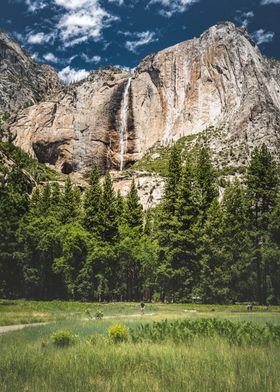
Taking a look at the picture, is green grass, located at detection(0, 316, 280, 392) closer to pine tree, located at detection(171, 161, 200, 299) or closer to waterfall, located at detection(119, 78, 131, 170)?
pine tree, located at detection(171, 161, 200, 299)

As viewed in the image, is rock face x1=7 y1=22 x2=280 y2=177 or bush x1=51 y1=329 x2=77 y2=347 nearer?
bush x1=51 y1=329 x2=77 y2=347

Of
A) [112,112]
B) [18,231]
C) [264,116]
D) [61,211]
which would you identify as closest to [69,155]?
[112,112]

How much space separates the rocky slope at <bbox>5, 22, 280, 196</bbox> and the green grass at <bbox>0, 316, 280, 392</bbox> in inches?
4004

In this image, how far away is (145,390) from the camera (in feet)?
27.2

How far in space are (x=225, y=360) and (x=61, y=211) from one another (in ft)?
190

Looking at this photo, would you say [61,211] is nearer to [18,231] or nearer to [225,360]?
[18,231]

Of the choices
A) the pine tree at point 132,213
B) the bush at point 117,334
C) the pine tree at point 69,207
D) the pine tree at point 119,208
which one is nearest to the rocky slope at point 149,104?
the pine tree at point 119,208

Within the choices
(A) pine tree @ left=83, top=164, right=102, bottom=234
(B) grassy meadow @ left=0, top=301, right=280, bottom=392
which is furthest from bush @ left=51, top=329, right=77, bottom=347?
(A) pine tree @ left=83, top=164, right=102, bottom=234

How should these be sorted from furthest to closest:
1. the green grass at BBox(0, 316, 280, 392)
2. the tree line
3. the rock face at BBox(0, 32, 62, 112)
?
the rock face at BBox(0, 32, 62, 112) → the tree line → the green grass at BBox(0, 316, 280, 392)

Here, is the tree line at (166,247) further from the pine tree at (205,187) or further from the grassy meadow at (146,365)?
the grassy meadow at (146,365)

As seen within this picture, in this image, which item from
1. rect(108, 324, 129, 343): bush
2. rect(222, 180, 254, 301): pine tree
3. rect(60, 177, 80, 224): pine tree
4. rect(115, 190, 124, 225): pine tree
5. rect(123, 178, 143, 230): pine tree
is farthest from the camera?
rect(60, 177, 80, 224): pine tree

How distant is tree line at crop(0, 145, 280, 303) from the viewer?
49.4 meters

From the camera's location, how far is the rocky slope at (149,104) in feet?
408

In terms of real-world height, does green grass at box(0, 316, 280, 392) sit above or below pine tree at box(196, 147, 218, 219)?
below
